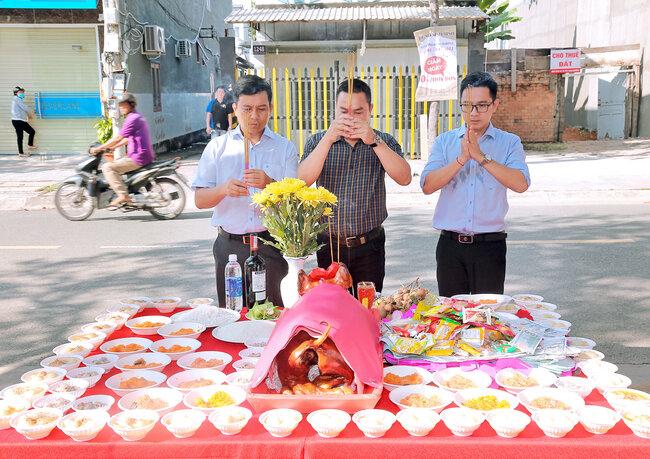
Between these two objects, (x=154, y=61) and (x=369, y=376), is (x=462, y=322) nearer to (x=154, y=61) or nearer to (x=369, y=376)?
(x=369, y=376)

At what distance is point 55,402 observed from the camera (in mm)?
2080

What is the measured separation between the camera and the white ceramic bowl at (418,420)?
73.2 inches

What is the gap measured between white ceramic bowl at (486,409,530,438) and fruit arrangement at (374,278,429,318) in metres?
0.99

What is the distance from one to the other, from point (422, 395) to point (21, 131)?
589 inches

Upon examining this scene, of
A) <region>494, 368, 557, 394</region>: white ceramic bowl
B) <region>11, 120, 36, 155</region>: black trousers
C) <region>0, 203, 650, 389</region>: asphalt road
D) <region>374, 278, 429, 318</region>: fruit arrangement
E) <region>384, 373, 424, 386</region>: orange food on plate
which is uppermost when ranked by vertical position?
<region>11, 120, 36, 155</region>: black trousers

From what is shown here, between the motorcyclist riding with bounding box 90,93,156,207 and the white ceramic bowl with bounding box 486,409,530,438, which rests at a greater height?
the motorcyclist riding with bounding box 90,93,156,207

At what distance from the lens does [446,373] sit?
230cm

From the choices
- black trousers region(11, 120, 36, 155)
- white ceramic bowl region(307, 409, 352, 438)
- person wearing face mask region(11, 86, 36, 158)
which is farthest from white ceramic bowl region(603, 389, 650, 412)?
black trousers region(11, 120, 36, 155)

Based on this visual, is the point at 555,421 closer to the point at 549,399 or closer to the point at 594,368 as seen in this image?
the point at 549,399

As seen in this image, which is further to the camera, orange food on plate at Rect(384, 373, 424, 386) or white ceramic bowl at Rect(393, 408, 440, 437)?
orange food on plate at Rect(384, 373, 424, 386)

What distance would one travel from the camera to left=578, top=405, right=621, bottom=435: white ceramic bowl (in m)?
1.87

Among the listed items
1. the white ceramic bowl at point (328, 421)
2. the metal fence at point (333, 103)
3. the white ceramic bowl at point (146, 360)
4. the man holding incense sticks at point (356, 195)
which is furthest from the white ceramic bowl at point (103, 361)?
the metal fence at point (333, 103)

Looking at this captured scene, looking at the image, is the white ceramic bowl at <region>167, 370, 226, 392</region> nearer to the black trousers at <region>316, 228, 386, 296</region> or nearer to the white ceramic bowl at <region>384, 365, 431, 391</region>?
the white ceramic bowl at <region>384, 365, 431, 391</region>

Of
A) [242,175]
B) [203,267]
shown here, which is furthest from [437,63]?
[242,175]
